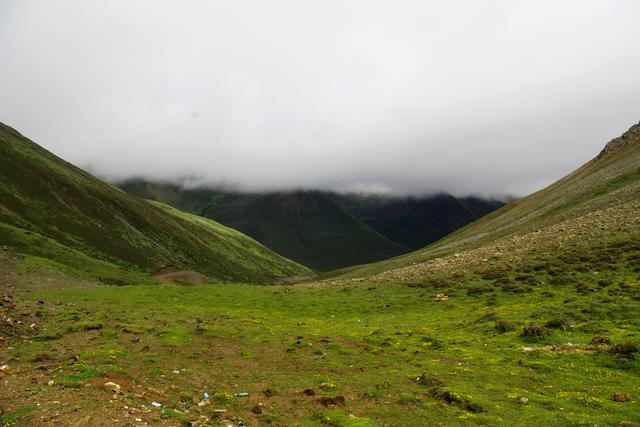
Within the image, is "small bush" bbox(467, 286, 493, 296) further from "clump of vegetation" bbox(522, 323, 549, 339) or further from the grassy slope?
"clump of vegetation" bbox(522, 323, 549, 339)

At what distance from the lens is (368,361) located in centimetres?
2716

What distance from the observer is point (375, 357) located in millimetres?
27828

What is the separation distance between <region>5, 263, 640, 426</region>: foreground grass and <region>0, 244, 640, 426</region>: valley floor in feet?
0.39

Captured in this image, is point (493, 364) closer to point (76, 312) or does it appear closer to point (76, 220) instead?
point (76, 312)

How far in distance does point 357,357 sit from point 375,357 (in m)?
1.22

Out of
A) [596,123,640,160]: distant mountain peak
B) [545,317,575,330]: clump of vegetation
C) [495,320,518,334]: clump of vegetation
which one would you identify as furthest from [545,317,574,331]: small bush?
[596,123,640,160]: distant mountain peak

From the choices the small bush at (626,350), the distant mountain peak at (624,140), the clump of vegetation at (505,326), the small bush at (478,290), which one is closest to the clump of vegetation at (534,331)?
the clump of vegetation at (505,326)

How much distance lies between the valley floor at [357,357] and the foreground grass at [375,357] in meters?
0.12

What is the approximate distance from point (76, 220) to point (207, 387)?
170 m

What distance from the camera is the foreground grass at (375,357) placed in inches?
719

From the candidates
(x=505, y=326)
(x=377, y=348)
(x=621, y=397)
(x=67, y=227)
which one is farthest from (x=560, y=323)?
(x=67, y=227)

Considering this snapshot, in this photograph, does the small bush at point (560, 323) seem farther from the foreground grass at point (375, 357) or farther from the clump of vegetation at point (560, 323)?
the foreground grass at point (375, 357)

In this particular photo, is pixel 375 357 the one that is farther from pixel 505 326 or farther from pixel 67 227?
pixel 67 227

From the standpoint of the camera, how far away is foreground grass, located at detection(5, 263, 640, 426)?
1825 centimetres
